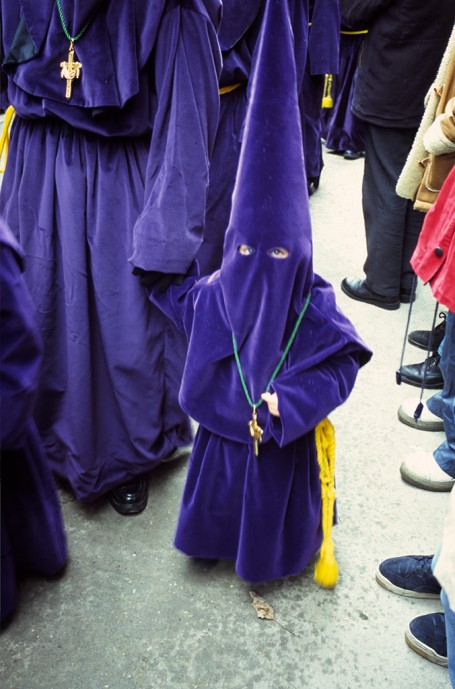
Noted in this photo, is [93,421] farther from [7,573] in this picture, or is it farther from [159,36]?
[159,36]

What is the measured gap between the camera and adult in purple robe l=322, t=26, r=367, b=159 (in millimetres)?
5750

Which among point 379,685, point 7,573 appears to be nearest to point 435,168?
point 379,685

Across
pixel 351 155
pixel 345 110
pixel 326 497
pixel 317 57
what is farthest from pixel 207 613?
pixel 351 155

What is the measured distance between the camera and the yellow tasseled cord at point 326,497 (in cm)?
182

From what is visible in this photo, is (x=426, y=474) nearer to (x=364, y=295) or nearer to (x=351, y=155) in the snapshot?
(x=364, y=295)

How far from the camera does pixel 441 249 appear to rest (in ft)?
6.70

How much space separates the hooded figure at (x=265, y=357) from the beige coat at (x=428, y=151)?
842 mm

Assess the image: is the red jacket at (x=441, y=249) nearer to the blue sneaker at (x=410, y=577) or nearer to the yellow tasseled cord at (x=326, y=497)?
the yellow tasseled cord at (x=326, y=497)

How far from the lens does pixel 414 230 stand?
11.2 feet

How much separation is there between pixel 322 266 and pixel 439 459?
78.2 inches

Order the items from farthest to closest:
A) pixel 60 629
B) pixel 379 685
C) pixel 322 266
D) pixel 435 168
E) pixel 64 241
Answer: pixel 322 266
pixel 435 168
pixel 64 241
pixel 60 629
pixel 379 685

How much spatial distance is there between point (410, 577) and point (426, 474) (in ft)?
1.66

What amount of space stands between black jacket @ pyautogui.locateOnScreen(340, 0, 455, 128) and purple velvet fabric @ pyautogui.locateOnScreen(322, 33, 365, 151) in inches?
86.9

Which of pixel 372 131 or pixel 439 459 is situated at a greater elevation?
pixel 372 131
